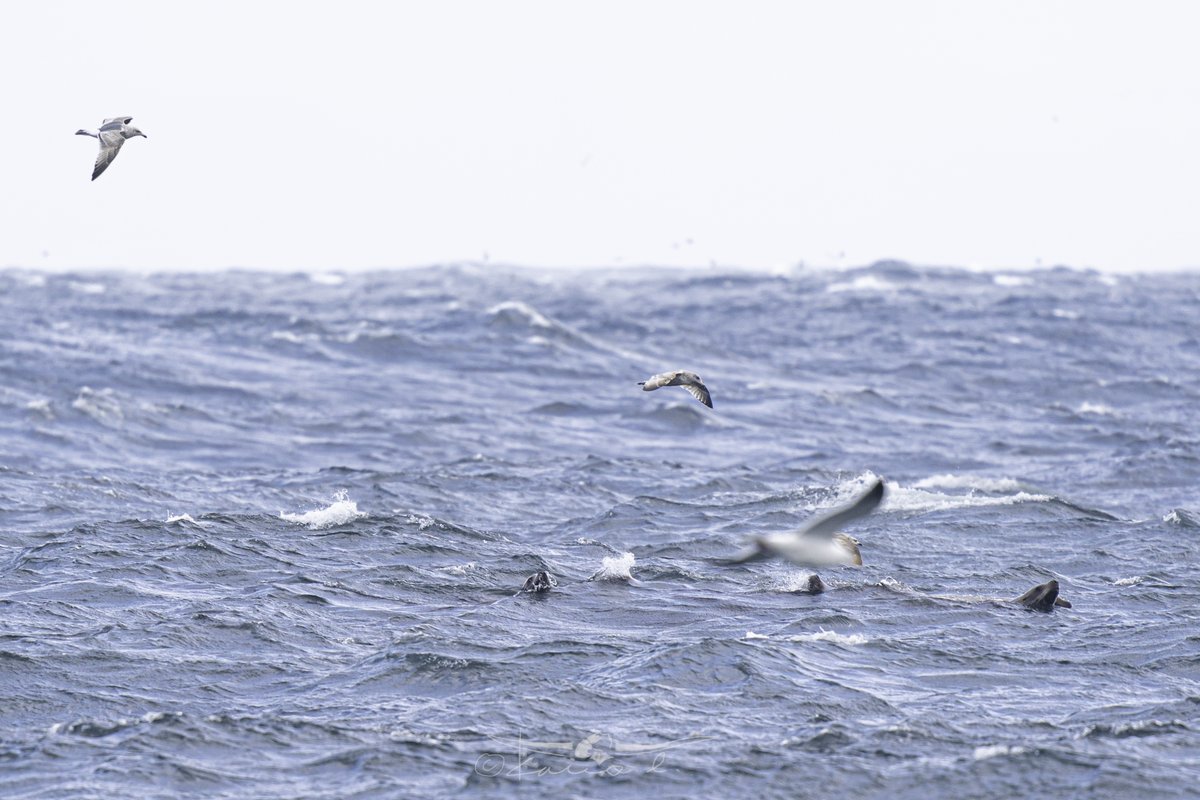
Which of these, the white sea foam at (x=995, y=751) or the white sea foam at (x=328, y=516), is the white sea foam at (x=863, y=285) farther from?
the white sea foam at (x=995, y=751)

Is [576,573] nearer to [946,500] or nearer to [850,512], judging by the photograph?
[850,512]

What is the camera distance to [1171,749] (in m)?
13.7

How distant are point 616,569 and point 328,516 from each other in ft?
17.1

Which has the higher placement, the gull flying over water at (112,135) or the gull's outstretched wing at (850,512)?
the gull flying over water at (112,135)

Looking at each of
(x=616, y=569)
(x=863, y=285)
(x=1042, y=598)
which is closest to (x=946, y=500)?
(x=1042, y=598)

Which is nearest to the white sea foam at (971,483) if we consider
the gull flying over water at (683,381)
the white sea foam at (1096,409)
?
the gull flying over water at (683,381)

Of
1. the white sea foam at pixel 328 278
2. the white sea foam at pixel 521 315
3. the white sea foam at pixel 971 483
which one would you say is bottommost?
the white sea foam at pixel 971 483

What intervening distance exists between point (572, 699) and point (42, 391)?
26.9 metres

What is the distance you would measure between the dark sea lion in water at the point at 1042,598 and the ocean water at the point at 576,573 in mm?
252

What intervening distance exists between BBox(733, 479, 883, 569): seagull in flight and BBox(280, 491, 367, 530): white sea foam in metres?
8.70

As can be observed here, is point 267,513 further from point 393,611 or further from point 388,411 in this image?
point 388,411

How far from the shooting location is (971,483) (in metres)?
28.5

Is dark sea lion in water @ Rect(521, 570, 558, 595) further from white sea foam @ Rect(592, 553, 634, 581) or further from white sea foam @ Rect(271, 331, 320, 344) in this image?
white sea foam @ Rect(271, 331, 320, 344)

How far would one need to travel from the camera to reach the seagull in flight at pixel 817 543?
13.9 m
